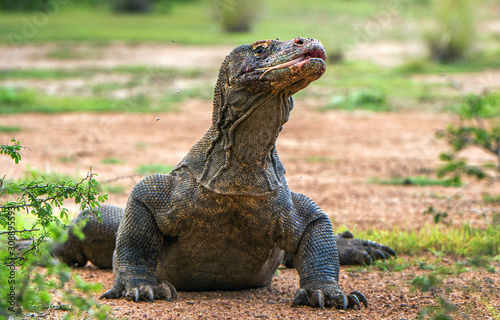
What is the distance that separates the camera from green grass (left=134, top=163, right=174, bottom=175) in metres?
8.02

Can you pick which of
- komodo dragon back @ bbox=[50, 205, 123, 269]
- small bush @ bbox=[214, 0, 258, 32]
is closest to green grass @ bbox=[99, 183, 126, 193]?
komodo dragon back @ bbox=[50, 205, 123, 269]

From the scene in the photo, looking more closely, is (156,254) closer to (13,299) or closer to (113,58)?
(13,299)

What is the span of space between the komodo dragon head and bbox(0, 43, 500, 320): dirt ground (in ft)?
2.14

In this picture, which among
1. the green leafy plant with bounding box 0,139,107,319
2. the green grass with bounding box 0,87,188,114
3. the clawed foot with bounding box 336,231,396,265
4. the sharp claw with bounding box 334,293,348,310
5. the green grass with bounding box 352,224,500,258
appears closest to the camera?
the green leafy plant with bounding box 0,139,107,319

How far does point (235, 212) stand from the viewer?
12.2 ft

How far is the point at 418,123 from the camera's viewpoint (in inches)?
500

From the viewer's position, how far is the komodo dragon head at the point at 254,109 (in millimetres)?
3420

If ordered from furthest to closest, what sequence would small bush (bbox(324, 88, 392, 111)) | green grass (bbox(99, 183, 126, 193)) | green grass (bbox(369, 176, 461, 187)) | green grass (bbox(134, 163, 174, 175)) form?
small bush (bbox(324, 88, 392, 111))
green grass (bbox(369, 176, 461, 187))
green grass (bbox(134, 163, 174, 175))
green grass (bbox(99, 183, 126, 193))

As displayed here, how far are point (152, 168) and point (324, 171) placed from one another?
2030mm

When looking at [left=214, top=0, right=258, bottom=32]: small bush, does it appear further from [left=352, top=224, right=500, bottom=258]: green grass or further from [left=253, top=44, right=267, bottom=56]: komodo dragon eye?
[left=253, top=44, right=267, bottom=56]: komodo dragon eye

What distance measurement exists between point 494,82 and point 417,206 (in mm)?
10919

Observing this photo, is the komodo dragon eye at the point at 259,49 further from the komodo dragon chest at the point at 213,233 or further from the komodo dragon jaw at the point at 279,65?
the komodo dragon chest at the point at 213,233

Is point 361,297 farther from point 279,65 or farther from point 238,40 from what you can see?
point 238,40

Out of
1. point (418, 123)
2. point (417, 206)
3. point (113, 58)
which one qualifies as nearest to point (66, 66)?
point (113, 58)
